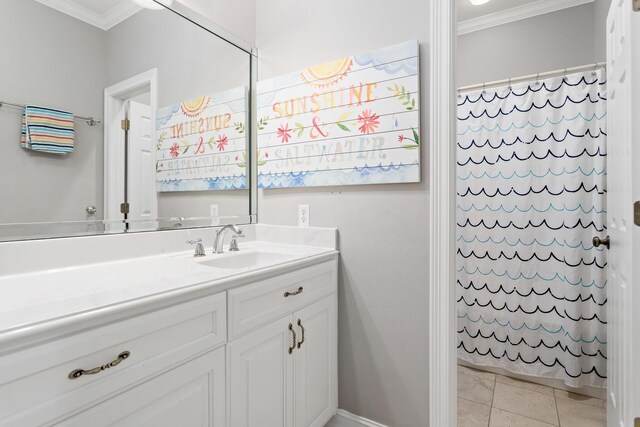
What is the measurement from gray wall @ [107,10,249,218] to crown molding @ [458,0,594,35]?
2012mm

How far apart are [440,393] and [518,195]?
4.33 ft

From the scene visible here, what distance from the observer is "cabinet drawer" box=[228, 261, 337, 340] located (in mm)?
1075

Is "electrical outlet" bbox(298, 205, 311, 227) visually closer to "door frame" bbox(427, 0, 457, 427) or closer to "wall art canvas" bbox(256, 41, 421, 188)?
"wall art canvas" bbox(256, 41, 421, 188)

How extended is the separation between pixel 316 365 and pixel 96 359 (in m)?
0.94

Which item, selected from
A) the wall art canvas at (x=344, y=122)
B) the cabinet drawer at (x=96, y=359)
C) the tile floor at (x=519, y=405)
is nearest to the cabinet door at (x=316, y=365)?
the cabinet drawer at (x=96, y=359)

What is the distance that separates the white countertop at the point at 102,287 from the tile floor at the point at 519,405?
1.24m

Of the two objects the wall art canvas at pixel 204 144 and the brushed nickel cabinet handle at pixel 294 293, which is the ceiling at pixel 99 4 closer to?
the wall art canvas at pixel 204 144

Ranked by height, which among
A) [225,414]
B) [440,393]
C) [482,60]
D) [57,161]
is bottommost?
[440,393]

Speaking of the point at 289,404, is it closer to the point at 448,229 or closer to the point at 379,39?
the point at 448,229

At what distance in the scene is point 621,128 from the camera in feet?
4.09

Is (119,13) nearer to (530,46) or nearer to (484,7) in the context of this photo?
(484,7)

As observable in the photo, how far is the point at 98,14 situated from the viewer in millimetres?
1242

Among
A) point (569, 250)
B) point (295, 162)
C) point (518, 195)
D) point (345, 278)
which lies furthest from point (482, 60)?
point (345, 278)

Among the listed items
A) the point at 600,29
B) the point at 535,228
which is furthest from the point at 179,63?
the point at 600,29
